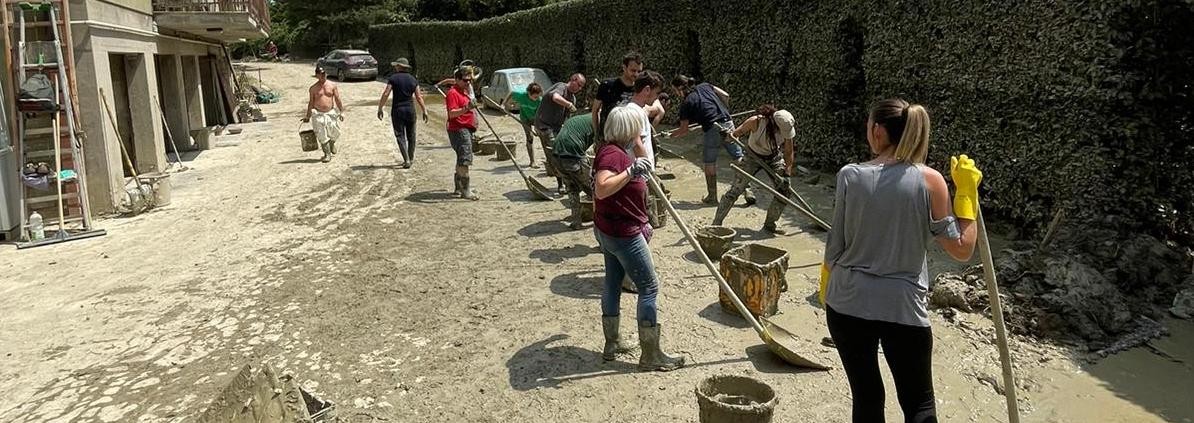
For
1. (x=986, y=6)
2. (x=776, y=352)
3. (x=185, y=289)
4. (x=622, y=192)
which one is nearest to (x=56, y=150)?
(x=185, y=289)

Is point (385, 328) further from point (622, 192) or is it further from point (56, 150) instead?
point (56, 150)

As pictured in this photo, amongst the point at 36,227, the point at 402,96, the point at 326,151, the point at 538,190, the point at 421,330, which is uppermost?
the point at 402,96

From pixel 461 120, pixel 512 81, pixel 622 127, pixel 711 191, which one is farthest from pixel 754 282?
pixel 512 81

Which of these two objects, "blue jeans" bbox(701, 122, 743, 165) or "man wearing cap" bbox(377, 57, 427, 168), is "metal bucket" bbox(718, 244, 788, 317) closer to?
"blue jeans" bbox(701, 122, 743, 165)

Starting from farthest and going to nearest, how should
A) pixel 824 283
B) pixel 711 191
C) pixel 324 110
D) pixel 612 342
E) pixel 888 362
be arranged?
pixel 324 110
pixel 711 191
pixel 612 342
pixel 824 283
pixel 888 362

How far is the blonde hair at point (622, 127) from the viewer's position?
14.6ft

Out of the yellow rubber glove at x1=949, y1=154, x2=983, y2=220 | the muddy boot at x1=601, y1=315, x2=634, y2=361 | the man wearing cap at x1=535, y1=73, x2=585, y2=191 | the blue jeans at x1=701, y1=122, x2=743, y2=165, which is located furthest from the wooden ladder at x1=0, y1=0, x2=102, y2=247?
the yellow rubber glove at x1=949, y1=154, x2=983, y2=220

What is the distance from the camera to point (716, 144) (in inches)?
368

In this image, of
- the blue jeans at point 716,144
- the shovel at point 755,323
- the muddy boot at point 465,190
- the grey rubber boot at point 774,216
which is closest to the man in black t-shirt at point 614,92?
the blue jeans at point 716,144

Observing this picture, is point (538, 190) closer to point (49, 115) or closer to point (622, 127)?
point (49, 115)

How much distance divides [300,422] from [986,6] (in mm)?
7690

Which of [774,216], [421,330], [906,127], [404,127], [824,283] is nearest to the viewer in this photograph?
[906,127]

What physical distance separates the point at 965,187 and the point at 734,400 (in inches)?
72.2

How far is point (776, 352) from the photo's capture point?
4988 mm
